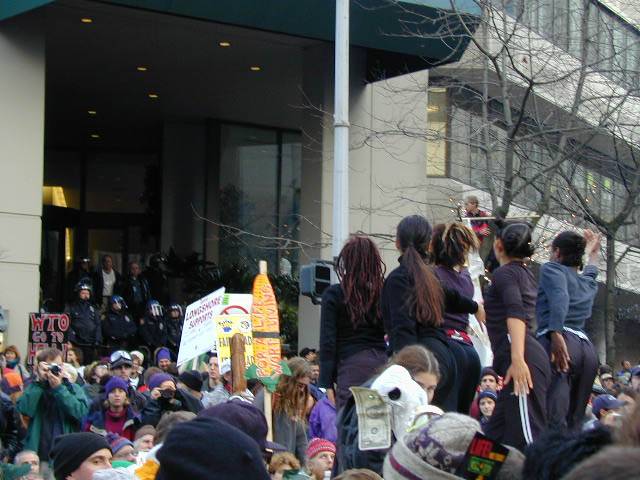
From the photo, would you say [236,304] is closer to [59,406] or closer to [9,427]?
[59,406]

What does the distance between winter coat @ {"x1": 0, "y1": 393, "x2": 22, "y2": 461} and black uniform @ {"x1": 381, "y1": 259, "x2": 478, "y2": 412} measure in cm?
504

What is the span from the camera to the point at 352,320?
7617mm

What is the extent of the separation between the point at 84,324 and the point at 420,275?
1683cm

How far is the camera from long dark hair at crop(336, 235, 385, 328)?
24.9 feet

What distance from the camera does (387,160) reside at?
24141mm

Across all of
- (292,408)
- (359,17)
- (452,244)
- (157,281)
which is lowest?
(292,408)

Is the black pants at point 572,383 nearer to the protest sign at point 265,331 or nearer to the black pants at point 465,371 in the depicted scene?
the black pants at point 465,371

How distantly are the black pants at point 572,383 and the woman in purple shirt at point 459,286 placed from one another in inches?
19.1

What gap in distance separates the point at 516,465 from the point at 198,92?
26873 mm

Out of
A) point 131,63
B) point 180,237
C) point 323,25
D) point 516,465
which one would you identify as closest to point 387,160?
point 323,25

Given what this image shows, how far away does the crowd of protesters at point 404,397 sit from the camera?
3133mm

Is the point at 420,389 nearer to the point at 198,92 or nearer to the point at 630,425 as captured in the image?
the point at 630,425

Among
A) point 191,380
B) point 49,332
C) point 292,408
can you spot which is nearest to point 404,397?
point 292,408

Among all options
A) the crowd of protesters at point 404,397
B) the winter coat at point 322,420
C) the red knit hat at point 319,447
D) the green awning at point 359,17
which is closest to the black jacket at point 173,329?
the green awning at point 359,17
